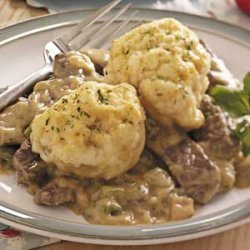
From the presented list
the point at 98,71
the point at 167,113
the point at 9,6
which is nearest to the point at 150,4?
the point at 9,6

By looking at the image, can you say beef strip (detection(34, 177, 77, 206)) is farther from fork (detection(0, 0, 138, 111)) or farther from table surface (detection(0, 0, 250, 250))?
fork (detection(0, 0, 138, 111))

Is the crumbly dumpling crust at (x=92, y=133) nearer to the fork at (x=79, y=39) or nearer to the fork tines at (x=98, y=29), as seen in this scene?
the fork at (x=79, y=39)

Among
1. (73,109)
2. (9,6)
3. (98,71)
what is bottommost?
(9,6)

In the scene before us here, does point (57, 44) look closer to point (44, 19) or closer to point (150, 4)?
point (44, 19)

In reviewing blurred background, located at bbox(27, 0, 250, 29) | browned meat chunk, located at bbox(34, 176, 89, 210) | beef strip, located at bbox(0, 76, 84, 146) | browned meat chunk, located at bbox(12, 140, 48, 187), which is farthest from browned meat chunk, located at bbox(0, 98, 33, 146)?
blurred background, located at bbox(27, 0, 250, 29)

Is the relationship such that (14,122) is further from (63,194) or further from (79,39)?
(79,39)

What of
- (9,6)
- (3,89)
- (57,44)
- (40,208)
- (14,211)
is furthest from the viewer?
(9,6)
